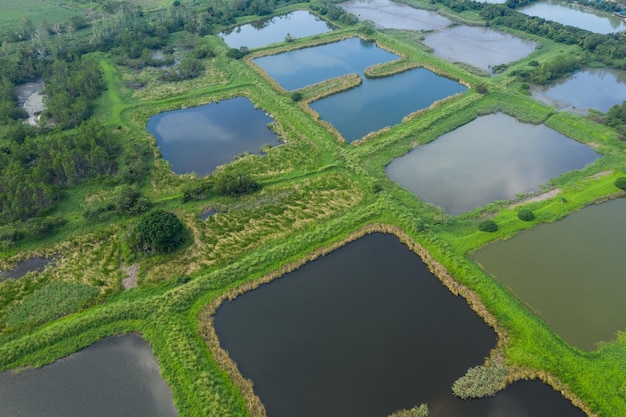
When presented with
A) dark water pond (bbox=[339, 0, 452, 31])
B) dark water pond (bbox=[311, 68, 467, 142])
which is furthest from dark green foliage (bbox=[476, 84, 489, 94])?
dark water pond (bbox=[339, 0, 452, 31])

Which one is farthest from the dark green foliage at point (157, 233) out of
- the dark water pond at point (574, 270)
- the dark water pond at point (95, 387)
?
the dark water pond at point (574, 270)

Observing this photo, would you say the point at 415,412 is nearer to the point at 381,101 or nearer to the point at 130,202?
the point at 130,202

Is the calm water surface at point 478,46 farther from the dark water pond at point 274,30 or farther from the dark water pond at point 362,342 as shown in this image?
the dark water pond at point 362,342

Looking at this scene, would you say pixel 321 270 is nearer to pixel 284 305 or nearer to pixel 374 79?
pixel 284 305

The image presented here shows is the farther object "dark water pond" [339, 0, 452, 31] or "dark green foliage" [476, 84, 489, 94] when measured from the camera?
"dark water pond" [339, 0, 452, 31]

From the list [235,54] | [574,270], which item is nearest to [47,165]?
[235,54]

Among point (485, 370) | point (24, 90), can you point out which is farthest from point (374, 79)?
point (24, 90)

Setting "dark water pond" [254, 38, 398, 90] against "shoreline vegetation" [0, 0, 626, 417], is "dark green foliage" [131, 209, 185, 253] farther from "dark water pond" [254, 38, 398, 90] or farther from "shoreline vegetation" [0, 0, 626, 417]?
"dark water pond" [254, 38, 398, 90]
